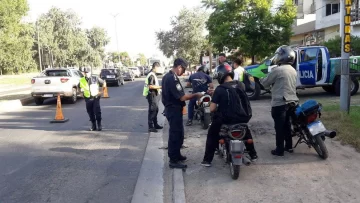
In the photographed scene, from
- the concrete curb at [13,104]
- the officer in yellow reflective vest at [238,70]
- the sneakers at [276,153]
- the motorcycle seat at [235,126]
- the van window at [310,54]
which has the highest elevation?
the van window at [310,54]

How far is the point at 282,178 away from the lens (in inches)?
193

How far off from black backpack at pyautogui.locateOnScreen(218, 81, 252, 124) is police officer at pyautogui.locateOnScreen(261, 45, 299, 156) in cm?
87

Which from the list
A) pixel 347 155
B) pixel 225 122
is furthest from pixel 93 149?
pixel 347 155

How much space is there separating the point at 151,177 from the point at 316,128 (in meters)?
2.72

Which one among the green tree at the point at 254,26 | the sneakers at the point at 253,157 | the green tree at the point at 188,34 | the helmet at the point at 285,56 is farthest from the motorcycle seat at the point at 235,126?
the green tree at the point at 188,34

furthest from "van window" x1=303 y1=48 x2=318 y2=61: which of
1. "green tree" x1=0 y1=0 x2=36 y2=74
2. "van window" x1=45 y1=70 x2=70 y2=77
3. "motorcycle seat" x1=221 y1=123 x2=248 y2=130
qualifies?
"green tree" x1=0 y1=0 x2=36 y2=74

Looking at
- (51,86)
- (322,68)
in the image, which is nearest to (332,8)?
(322,68)

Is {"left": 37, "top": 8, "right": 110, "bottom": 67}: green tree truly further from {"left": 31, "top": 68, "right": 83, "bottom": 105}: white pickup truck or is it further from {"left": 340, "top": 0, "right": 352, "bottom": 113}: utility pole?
{"left": 340, "top": 0, "right": 352, "bottom": 113}: utility pole

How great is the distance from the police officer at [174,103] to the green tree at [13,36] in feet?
112

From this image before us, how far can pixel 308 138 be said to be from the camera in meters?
5.75

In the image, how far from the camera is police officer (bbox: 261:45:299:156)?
5.68 m

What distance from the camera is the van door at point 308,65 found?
12930mm

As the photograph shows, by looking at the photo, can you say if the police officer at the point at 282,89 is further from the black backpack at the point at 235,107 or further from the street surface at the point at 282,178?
the black backpack at the point at 235,107

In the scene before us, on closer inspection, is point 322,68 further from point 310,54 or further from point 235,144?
point 235,144
